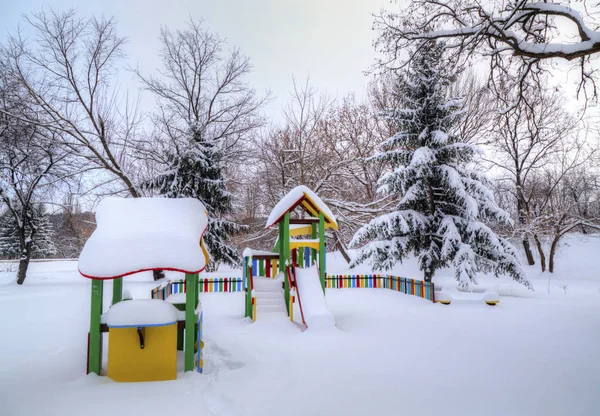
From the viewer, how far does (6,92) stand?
46.8 feet

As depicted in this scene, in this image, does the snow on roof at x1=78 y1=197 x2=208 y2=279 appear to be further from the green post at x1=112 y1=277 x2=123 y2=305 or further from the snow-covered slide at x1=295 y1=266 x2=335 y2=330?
the snow-covered slide at x1=295 y1=266 x2=335 y2=330

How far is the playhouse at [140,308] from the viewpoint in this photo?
455cm

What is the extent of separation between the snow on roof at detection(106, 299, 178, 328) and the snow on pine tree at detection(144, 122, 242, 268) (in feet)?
40.6

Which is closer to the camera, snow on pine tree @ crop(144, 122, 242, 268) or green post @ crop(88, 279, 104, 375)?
green post @ crop(88, 279, 104, 375)

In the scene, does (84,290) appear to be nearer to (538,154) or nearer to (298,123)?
(298,123)

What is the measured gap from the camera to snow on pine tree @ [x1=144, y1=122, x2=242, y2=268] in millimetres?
16844

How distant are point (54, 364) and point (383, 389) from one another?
492 centimetres

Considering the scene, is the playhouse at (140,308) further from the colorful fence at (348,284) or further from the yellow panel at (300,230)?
the colorful fence at (348,284)

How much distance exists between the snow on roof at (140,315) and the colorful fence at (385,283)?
8.62 meters

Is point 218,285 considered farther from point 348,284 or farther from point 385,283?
point 385,283

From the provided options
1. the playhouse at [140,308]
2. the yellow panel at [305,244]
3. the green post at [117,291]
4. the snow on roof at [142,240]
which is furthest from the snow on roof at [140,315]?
the yellow panel at [305,244]

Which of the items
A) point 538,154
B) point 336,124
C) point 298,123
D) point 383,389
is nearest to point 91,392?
point 383,389

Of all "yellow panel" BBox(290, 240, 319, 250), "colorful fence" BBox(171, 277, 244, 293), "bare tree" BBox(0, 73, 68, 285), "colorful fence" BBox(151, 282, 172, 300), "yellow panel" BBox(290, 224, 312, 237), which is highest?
"bare tree" BBox(0, 73, 68, 285)

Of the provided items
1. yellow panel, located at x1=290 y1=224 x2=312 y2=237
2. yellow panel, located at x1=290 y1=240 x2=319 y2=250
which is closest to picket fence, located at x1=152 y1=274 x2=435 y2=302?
yellow panel, located at x1=290 y1=224 x2=312 y2=237
